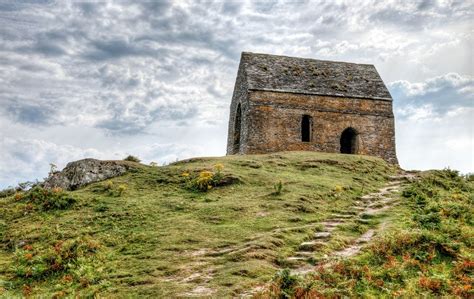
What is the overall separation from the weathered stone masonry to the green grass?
18.4m

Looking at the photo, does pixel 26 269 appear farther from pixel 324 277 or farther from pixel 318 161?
pixel 318 161

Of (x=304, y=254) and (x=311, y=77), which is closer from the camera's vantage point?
(x=304, y=254)

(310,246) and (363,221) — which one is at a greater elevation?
(363,221)

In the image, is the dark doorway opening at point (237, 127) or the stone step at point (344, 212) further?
the dark doorway opening at point (237, 127)

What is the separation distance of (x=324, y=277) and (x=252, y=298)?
1.96 metres

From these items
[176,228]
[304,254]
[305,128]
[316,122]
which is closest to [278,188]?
[176,228]

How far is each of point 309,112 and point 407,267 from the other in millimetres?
24742

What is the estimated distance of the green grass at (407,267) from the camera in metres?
9.68

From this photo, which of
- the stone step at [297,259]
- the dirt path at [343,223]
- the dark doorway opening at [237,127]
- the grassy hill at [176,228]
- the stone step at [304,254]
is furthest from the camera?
the dark doorway opening at [237,127]

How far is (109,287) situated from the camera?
1115cm

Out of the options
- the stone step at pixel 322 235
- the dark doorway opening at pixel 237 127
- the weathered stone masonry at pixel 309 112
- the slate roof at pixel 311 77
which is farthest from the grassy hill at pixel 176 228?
the dark doorway opening at pixel 237 127

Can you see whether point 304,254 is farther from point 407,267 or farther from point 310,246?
point 407,267

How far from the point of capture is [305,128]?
118 ft

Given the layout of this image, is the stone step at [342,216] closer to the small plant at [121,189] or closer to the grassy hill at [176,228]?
the grassy hill at [176,228]
